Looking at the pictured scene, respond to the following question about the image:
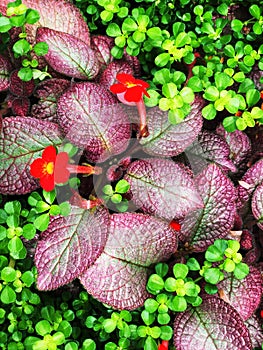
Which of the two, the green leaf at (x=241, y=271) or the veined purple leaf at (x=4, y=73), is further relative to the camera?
the veined purple leaf at (x=4, y=73)

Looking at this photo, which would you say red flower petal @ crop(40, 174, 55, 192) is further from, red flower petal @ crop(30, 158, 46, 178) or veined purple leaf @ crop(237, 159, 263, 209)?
veined purple leaf @ crop(237, 159, 263, 209)

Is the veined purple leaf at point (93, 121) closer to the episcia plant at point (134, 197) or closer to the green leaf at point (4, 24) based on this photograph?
the episcia plant at point (134, 197)

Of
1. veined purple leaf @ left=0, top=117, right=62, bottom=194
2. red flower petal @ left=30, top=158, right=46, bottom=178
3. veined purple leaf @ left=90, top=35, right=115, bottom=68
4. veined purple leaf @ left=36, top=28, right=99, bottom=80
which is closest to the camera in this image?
red flower petal @ left=30, top=158, right=46, bottom=178

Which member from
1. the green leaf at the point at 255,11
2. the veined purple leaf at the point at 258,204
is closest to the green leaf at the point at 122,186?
the veined purple leaf at the point at 258,204

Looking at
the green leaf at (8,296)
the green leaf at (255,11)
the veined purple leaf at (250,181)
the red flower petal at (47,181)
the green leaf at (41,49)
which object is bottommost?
the green leaf at (8,296)

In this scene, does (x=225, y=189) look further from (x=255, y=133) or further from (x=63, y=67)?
(x=63, y=67)

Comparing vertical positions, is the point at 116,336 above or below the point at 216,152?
below

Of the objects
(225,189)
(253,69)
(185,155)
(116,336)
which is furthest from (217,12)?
(116,336)

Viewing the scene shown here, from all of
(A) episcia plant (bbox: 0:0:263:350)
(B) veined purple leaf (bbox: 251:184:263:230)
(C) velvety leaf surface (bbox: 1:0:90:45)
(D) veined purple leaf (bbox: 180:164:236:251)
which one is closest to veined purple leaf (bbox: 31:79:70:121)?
(A) episcia plant (bbox: 0:0:263:350)
